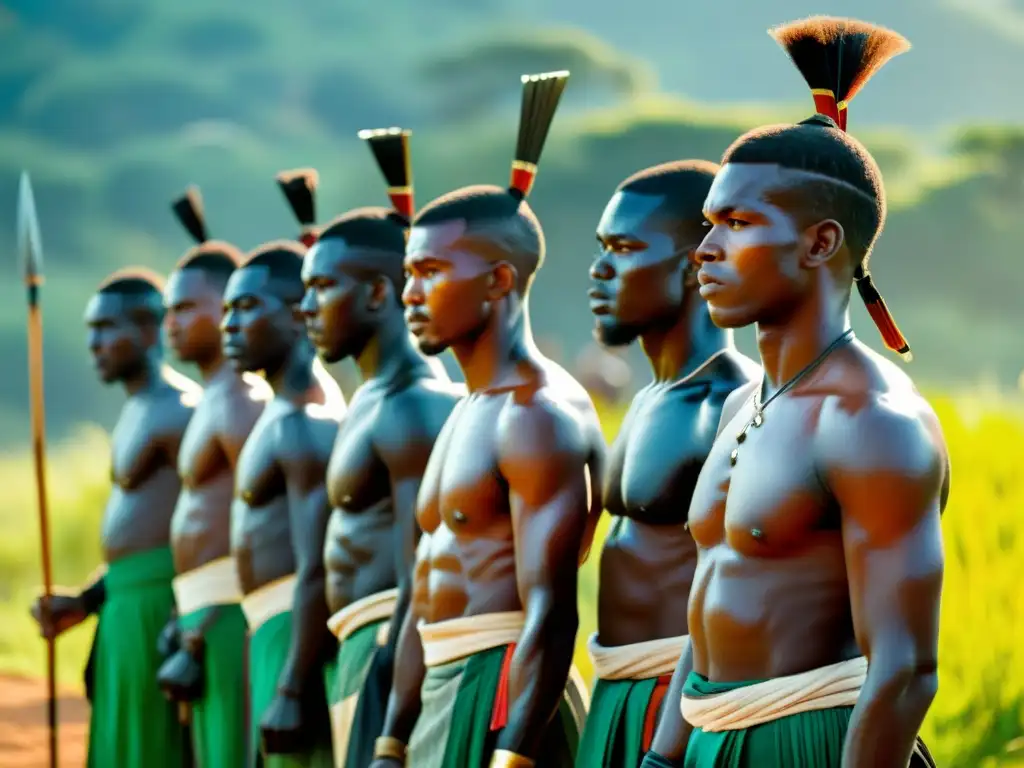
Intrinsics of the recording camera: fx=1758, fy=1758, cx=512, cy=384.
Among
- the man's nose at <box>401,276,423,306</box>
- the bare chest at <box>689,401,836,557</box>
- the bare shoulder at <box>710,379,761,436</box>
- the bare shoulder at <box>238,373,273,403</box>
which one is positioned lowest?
the bare shoulder at <box>238,373,273,403</box>

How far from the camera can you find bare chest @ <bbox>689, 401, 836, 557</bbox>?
297 cm

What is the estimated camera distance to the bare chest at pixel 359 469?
5.09 m

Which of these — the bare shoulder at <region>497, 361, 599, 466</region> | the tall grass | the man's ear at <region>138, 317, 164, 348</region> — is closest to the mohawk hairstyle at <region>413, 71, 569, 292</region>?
the bare shoulder at <region>497, 361, 599, 466</region>

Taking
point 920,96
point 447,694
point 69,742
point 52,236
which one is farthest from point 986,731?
point 52,236

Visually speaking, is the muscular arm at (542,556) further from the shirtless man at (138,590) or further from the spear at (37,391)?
the spear at (37,391)

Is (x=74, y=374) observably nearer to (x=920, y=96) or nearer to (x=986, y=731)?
(x=920, y=96)

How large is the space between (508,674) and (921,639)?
155cm

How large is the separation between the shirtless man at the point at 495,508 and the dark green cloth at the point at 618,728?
0.46 feet

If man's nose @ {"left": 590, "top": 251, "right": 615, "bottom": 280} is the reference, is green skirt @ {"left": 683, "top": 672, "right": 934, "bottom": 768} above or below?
below

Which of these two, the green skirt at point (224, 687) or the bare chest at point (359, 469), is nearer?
the bare chest at point (359, 469)

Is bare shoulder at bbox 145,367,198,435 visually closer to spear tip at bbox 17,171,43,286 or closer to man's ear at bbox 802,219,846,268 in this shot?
spear tip at bbox 17,171,43,286

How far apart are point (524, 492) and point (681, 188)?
0.82 metres

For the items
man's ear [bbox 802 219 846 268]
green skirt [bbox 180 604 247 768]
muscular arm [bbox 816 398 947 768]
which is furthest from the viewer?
green skirt [bbox 180 604 247 768]

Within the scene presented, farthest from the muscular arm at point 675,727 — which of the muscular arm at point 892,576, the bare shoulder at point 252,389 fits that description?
the bare shoulder at point 252,389
